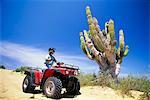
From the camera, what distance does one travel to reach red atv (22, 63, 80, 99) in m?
8.66

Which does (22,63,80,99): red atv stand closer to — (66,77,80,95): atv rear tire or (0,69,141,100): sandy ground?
(66,77,80,95): atv rear tire

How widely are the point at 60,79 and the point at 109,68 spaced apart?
16.7 ft

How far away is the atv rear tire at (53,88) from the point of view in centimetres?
859

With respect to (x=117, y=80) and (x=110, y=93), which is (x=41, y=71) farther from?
(x=117, y=80)

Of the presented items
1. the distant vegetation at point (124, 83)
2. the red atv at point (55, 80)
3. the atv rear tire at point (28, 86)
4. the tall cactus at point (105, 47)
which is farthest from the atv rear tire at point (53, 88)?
the tall cactus at point (105, 47)

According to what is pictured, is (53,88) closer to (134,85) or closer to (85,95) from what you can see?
(85,95)

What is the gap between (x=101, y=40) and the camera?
46.0 ft

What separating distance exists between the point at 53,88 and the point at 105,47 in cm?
555

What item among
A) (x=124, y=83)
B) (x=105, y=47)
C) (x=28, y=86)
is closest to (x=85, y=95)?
(x=28, y=86)

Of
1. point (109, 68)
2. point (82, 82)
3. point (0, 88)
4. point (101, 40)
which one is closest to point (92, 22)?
point (101, 40)

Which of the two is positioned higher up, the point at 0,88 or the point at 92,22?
the point at 92,22

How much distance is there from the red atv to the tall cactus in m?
4.42

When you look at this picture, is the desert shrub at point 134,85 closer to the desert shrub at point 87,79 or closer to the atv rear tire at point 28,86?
the desert shrub at point 87,79

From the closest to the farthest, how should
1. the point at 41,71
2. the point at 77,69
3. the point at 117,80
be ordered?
the point at 77,69
the point at 41,71
the point at 117,80
